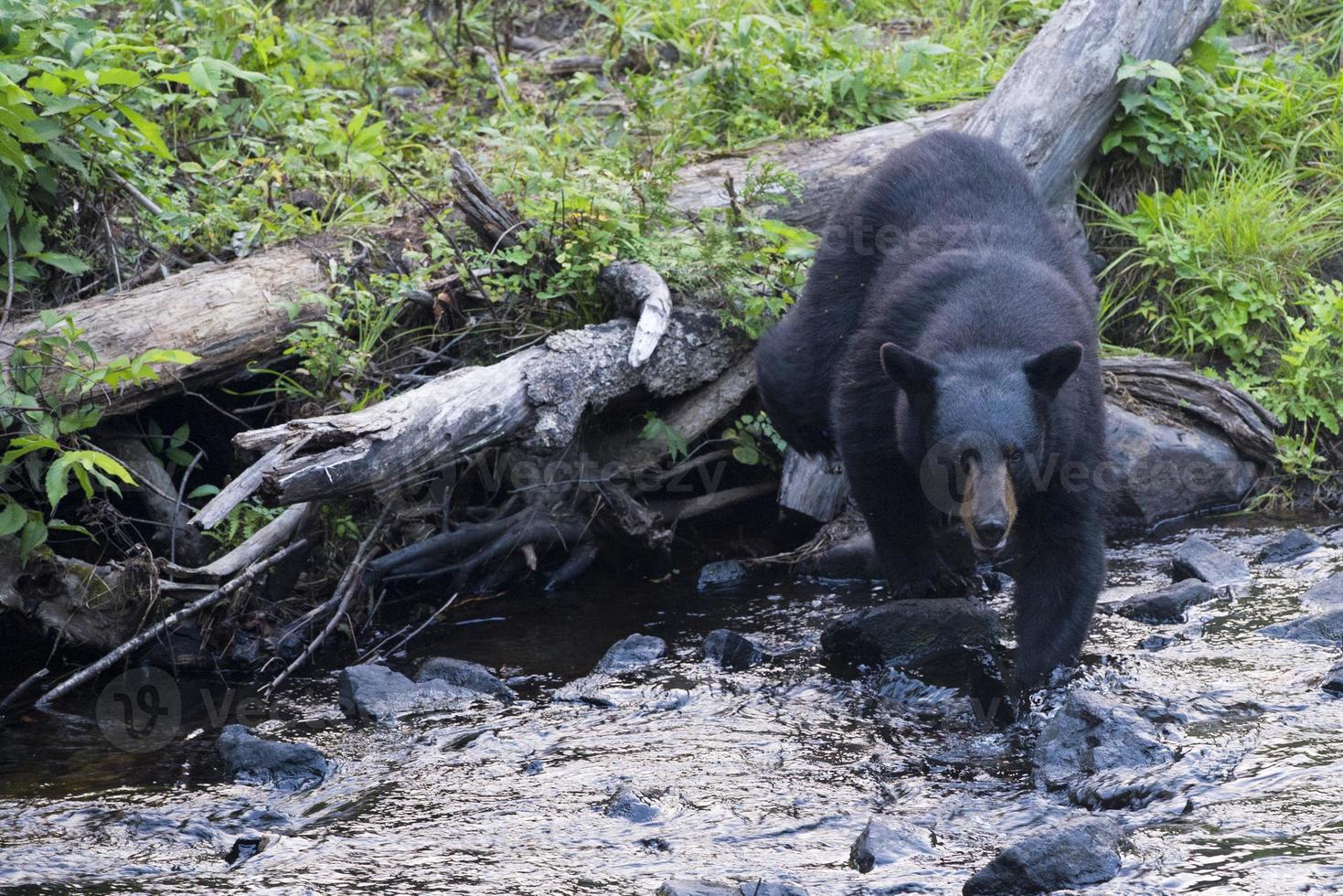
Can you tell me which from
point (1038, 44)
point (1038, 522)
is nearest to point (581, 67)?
point (1038, 44)

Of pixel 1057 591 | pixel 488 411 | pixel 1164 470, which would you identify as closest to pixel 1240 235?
pixel 1164 470

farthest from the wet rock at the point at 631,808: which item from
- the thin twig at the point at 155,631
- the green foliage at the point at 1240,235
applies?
the green foliage at the point at 1240,235

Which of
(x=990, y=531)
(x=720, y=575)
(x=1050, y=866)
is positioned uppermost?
(x=990, y=531)

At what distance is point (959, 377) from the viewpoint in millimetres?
4152

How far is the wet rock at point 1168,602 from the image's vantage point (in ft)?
16.2

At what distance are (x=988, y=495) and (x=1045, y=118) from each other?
10.00 ft

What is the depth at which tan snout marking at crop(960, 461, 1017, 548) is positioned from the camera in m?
4.04

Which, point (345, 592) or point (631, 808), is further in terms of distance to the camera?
point (345, 592)

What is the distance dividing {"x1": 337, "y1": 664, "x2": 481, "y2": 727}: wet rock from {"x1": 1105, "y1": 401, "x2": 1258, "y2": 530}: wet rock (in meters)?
3.10

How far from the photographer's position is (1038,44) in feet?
22.0

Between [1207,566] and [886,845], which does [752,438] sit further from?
[886,845]

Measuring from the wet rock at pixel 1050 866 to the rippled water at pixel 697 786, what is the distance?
0.07m

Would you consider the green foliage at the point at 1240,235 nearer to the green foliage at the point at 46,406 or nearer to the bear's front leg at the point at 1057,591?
the bear's front leg at the point at 1057,591

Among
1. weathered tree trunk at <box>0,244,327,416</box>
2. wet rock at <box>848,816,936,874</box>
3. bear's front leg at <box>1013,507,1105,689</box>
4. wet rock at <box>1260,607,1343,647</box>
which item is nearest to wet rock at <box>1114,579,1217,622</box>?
wet rock at <box>1260,607,1343,647</box>
